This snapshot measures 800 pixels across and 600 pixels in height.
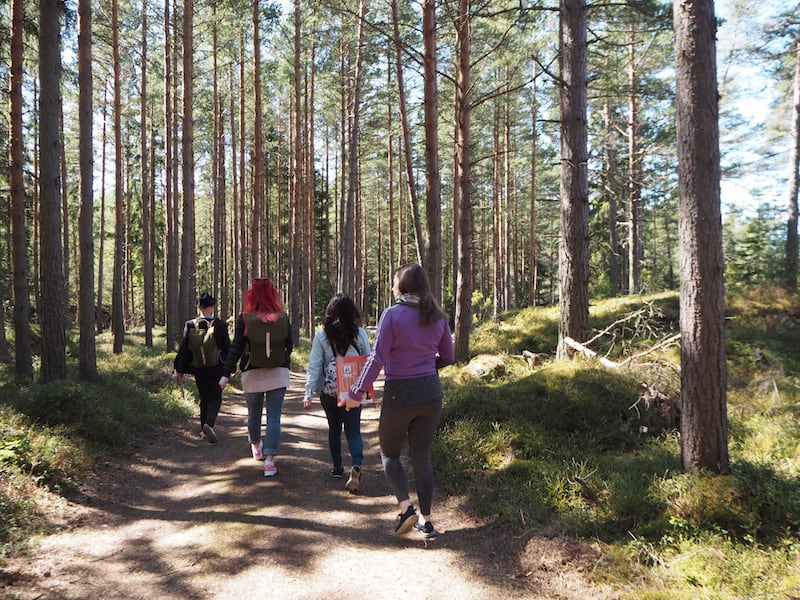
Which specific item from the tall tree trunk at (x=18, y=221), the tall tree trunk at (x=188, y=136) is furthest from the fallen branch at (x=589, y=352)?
the tall tree trunk at (x=188, y=136)

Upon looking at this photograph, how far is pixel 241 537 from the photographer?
13.1 ft

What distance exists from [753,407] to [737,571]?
366 centimetres

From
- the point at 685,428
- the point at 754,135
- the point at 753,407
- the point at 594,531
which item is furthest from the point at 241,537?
the point at 754,135

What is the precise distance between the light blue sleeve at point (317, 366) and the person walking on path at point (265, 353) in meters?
0.55

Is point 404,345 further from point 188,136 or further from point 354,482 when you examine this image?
point 188,136

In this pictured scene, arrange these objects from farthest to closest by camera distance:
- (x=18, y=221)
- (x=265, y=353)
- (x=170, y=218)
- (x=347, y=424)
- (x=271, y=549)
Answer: (x=170, y=218)
(x=18, y=221)
(x=265, y=353)
(x=347, y=424)
(x=271, y=549)

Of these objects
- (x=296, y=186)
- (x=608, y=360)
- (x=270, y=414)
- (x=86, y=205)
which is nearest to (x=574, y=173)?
(x=608, y=360)

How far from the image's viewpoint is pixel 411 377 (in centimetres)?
387

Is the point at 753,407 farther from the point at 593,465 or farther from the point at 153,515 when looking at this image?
the point at 153,515

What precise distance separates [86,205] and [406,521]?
31.7 ft

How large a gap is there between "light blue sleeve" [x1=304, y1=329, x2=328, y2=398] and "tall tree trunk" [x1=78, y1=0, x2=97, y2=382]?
21.1 feet

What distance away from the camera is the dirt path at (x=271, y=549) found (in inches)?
130

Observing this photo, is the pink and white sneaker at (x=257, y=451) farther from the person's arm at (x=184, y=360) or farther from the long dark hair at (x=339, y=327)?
the long dark hair at (x=339, y=327)

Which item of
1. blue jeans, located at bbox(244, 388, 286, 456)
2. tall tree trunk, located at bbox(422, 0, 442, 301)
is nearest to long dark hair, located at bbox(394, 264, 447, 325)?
blue jeans, located at bbox(244, 388, 286, 456)
